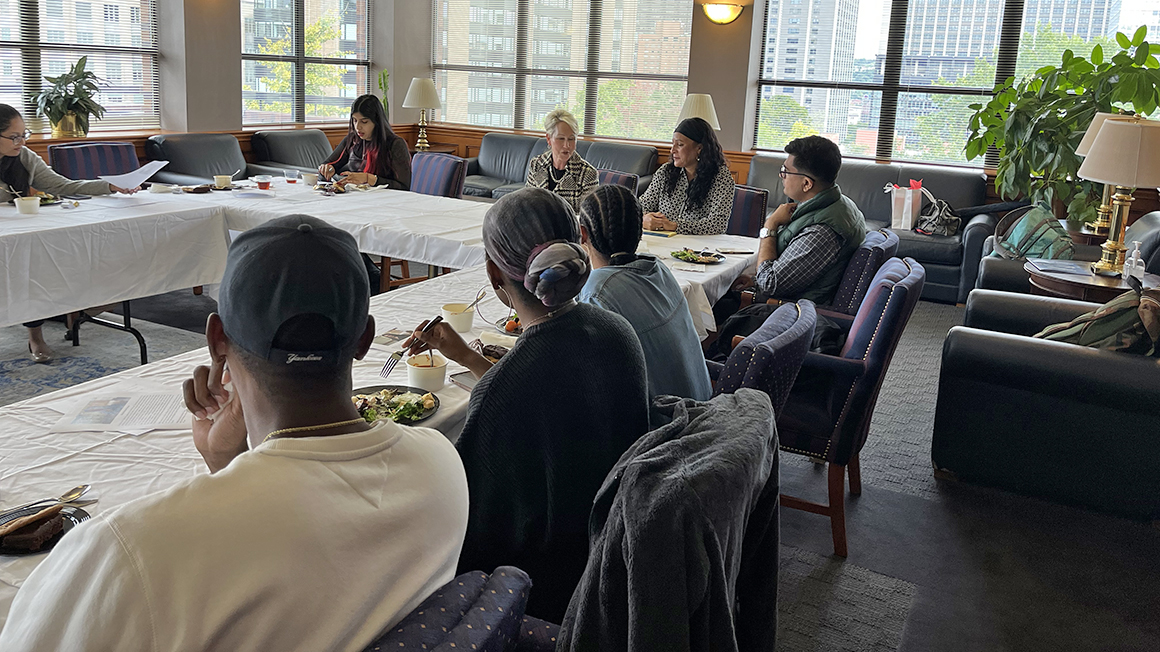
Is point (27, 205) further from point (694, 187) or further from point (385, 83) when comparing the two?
point (385, 83)

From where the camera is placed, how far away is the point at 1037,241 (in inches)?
189

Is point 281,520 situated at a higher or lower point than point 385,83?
lower

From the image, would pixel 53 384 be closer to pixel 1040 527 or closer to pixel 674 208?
pixel 674 208

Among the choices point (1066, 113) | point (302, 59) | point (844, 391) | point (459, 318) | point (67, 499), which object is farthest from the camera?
point (302, 59)

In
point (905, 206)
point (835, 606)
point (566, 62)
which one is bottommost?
point (835, 606)

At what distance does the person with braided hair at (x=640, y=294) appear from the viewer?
202 cm

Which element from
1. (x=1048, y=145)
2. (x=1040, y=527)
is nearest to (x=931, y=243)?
(x=1048, y=145)

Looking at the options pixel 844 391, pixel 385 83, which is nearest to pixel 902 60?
pixel 385 83

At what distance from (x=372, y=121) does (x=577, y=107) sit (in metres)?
3.45

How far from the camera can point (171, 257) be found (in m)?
4.03

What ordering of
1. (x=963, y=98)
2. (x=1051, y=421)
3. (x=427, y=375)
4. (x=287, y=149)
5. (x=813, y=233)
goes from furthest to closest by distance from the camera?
(x=287, y=149) < (x=963, y=98) < (x=813, y=233) < (x=1051, y=421) < (x=427, y=375)

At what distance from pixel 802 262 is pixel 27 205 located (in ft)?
10.1

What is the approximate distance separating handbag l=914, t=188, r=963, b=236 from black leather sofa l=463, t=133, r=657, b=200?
2056mm

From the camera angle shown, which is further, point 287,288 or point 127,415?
point 127,415
